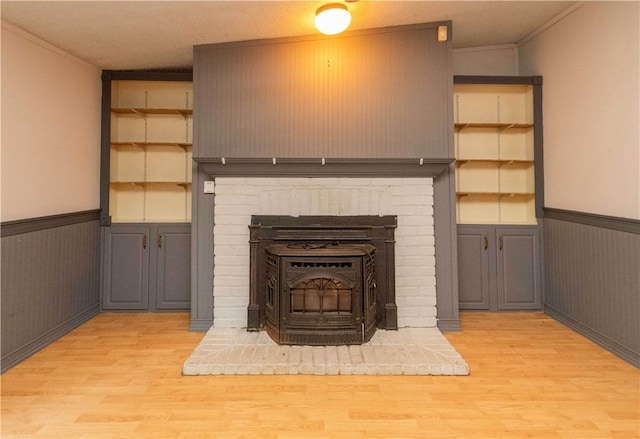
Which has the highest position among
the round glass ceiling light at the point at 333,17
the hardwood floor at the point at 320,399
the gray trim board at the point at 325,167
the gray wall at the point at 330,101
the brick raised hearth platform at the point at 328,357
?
the round glass ceiling light at the point at 333,17

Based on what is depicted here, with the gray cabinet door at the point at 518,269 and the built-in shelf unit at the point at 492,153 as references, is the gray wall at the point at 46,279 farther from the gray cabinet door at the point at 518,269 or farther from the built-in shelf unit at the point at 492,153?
the gray cabinet door at the point at 518,269

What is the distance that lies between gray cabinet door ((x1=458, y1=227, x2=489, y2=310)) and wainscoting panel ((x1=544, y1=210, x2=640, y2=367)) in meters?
0.54

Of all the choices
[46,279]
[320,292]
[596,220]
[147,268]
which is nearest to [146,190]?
[147,268]

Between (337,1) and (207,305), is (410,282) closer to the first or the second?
(207,305)

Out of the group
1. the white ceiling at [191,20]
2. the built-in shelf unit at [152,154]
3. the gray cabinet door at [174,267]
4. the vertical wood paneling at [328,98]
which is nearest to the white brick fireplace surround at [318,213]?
the vertical wood paneling at [328,98]

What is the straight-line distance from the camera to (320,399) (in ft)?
7.23

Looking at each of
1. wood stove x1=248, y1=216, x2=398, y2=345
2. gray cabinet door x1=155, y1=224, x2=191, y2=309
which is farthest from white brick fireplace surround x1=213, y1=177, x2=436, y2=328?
gray cabinet door x1=155, y1=224, x2=191, y2=309

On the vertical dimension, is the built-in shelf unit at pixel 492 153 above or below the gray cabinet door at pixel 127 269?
above

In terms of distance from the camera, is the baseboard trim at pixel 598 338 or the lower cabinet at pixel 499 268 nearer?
the baseboard trim at pixel 598 338

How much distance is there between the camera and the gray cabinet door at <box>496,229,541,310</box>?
151 inches

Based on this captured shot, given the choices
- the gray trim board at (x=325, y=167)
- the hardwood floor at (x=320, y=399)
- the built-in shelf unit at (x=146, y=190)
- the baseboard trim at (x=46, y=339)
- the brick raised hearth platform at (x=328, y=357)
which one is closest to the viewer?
the hardwood floor at (x=320, y=399)

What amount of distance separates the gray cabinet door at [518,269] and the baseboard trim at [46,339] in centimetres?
379

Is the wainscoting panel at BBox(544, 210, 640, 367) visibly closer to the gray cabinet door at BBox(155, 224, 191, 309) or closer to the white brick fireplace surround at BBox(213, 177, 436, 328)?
the white brick fireplace surround at BBox(213, 177, 436, 328)

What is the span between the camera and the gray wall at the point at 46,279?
2656 mm
